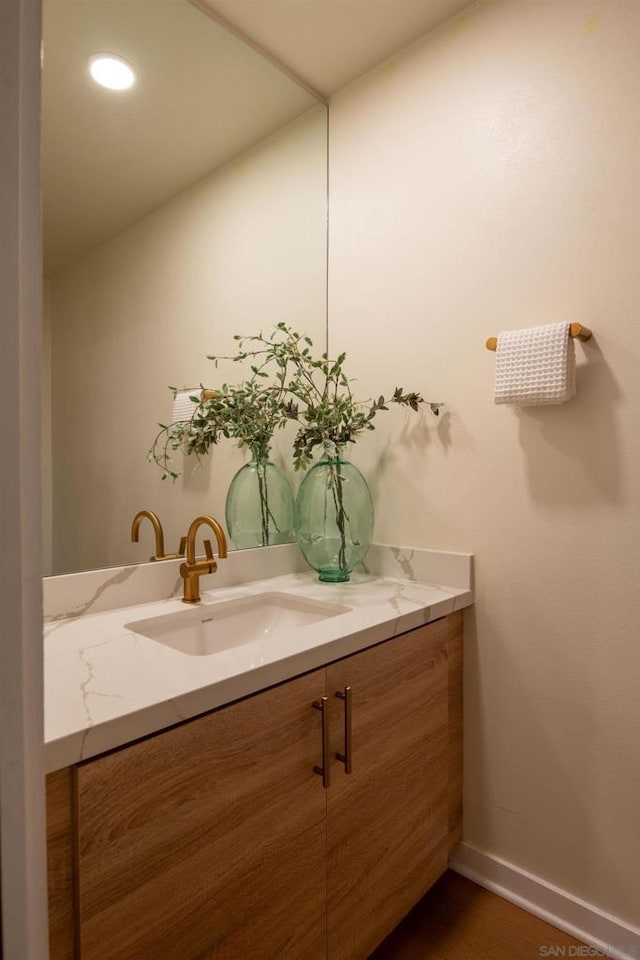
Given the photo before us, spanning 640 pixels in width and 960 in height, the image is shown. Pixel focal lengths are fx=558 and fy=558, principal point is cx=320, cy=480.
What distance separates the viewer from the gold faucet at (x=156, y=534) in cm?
141

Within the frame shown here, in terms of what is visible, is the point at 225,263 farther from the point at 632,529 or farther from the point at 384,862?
the point at 384,862

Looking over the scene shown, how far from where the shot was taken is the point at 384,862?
3.98ft

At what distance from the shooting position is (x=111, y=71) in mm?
1356

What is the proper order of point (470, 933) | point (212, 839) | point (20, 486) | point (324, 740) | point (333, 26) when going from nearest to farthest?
1. point (20, 486)
2. point (212, 839)
3. point (324, 740)
4. point (470, 933)
5. point (333, 26)

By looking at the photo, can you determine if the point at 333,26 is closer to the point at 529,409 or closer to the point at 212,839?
the point at 529,409

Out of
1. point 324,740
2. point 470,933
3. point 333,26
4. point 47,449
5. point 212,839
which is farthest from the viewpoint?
point 333,26

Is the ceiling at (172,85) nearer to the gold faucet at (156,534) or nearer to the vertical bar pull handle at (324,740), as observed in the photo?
the gold faucet at (156,534)

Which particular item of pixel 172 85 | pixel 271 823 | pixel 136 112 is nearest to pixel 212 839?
pixel 271 823

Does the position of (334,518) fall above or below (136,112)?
below

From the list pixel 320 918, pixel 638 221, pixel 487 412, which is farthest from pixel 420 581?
pixel 638 221

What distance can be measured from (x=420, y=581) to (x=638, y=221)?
1032mm

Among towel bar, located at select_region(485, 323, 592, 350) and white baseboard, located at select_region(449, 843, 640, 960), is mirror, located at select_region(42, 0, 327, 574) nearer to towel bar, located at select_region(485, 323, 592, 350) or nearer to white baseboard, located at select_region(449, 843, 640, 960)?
towel bar, located at select_region(485, 323, 592, 350)

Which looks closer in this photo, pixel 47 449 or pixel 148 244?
pixel 47 449

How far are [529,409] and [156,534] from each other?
1.00 metres
